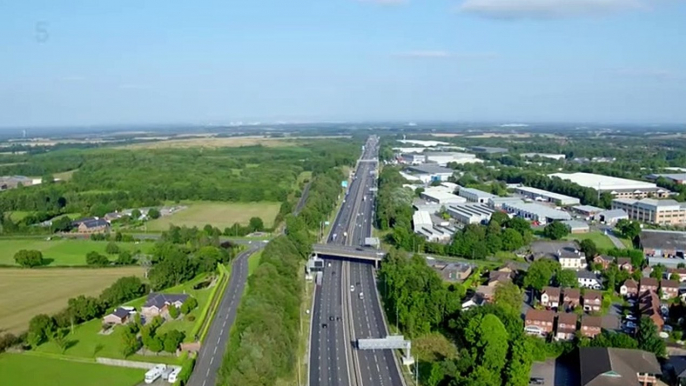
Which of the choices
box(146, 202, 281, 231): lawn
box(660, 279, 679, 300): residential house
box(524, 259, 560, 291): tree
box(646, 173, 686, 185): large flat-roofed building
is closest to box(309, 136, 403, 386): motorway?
box(524, 259, 560, 291): tree

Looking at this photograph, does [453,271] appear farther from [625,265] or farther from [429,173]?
[429,173]

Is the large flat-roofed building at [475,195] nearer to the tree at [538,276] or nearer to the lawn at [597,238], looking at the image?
the lawn at [597,238]

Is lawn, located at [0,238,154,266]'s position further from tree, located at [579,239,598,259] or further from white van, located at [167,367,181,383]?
tree, located at [579,239,598,259]

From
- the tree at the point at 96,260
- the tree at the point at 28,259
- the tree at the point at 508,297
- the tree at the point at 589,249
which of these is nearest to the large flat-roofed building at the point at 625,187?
the tree at the point at 589,249

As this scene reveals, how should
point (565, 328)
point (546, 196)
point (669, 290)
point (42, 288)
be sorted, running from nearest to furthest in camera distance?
point (565, 328) → point (669, 290) → point (42, 288) → point (546, 196)

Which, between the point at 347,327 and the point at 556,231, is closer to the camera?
the point at 347,327

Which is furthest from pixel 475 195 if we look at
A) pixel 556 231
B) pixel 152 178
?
pixel 152 178
